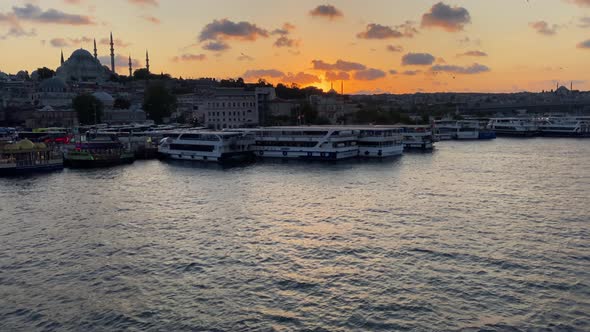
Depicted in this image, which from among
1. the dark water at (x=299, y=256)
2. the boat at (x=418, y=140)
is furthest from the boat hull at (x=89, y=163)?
the boat at (x=418, y=140)

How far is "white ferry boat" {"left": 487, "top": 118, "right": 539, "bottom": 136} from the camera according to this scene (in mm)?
83088

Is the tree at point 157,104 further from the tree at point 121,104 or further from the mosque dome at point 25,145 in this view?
the mosque dome at point 25,145

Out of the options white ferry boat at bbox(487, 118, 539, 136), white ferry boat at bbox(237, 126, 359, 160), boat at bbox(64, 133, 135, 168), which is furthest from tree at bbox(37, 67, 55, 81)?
white ferry boat at bbox(487, 118, 539, 136)

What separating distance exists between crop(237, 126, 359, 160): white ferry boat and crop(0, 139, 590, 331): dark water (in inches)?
546

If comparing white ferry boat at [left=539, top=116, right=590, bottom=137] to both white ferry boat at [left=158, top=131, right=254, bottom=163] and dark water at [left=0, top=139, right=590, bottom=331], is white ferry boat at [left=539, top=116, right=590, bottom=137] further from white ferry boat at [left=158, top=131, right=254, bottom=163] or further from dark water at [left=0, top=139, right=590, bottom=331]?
white ferry boat at [left=158, top=131, right=254, bottom=163]

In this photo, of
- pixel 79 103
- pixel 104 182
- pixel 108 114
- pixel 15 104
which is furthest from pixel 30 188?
pixel 15 104

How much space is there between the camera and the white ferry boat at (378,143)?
49625 mm

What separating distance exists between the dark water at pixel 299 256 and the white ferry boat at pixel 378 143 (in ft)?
51.1

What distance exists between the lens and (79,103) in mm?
83625

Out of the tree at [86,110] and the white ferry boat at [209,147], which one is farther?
the tree at [86,110]

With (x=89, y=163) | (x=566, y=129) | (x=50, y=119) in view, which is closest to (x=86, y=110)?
(x=50, y=119)

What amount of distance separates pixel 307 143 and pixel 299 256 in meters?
31.0

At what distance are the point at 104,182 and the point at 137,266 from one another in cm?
2071

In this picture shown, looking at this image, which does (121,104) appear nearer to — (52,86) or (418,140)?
(52,86)
